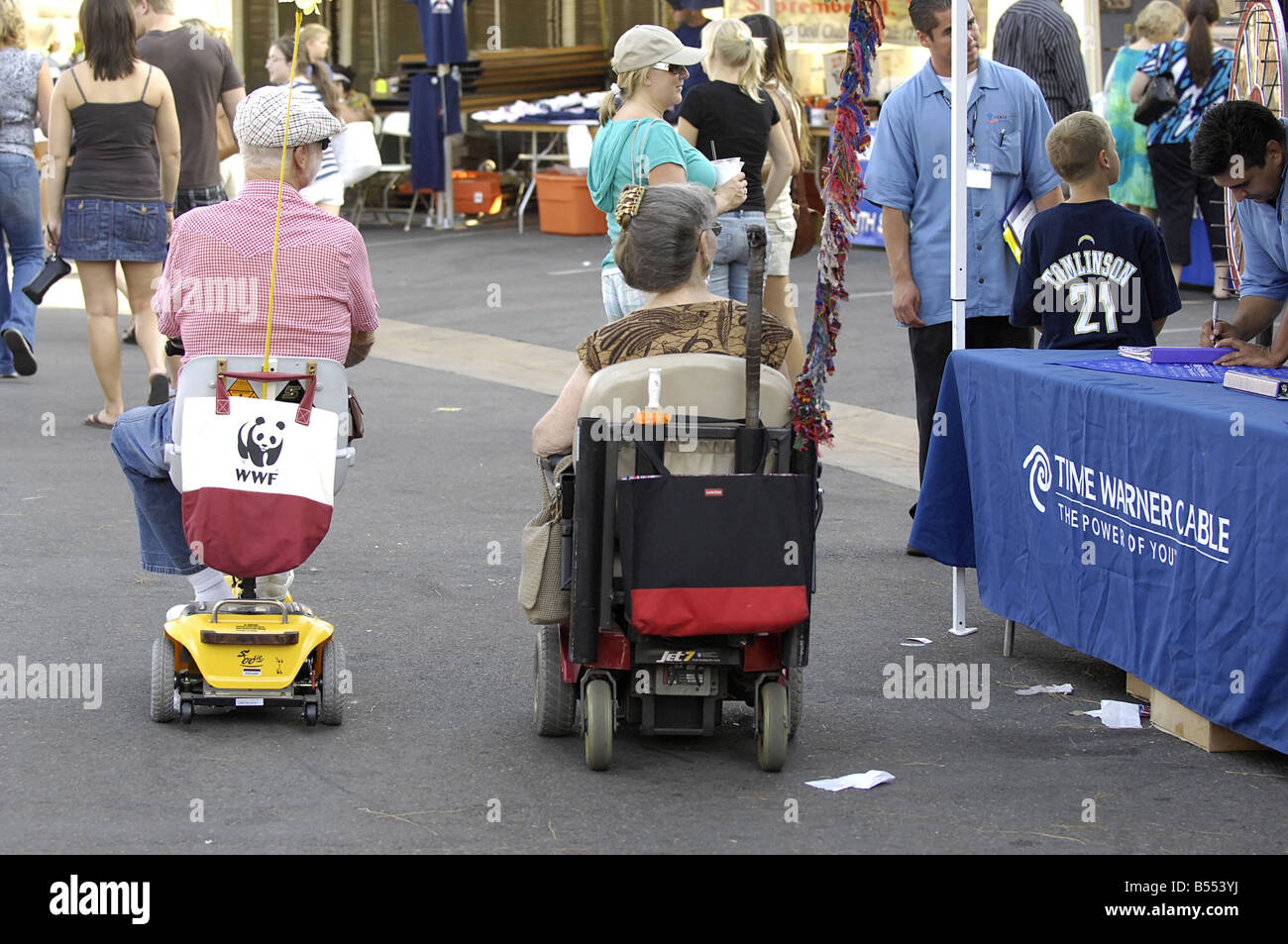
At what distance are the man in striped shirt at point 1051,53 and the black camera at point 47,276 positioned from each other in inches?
199

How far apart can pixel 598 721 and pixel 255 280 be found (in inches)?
57.9

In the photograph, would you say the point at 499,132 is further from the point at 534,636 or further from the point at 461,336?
the point at 534,636

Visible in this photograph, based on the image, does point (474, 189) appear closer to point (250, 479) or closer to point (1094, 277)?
point (1094, 277)

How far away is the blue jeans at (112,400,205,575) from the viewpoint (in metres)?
4.95

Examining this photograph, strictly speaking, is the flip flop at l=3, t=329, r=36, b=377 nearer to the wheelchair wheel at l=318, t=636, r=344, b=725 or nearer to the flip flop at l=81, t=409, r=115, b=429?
the flip flop at l=81, t=409, r=115, b=429

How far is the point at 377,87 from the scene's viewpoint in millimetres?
21141

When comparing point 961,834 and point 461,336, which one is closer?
point 961,834

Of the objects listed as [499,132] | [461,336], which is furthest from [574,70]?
[461,336]

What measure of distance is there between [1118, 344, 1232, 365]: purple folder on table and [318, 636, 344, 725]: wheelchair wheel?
2547 millimetres

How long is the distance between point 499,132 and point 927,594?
50.3 feet

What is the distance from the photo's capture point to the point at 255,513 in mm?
4582

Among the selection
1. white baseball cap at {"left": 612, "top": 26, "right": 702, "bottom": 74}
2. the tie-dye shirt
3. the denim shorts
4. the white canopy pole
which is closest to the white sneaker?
the white canopy pole

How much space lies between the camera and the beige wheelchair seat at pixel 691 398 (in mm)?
4371

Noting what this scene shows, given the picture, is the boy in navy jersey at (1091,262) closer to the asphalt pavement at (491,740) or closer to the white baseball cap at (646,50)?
the asphalt pavement at (491,740)
